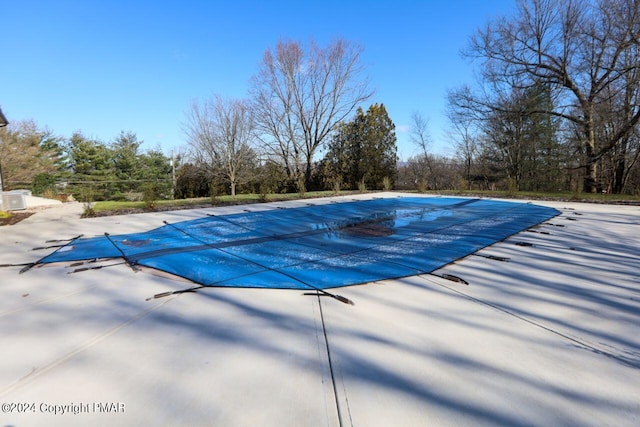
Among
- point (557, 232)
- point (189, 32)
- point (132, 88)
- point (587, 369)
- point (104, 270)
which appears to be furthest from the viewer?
point (132, 88)

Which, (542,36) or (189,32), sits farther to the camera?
(542,36)

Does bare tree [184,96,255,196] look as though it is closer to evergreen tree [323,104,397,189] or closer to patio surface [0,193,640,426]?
evergreen tree [323,104,397,189]

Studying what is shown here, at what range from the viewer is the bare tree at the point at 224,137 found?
1207cm

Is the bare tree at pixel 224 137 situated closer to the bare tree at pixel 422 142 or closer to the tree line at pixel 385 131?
the tree line at pixel 385 131

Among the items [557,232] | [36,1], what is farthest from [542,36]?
[36,1]

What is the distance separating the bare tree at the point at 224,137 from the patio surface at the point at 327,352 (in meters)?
10.7

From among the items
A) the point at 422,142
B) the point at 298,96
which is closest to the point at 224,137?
the point at 298,96

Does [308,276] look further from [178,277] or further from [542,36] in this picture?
[542,36]

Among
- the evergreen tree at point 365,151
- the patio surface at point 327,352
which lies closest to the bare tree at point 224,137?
the evergreen tree at point 365,151

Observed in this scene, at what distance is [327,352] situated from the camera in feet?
4.38

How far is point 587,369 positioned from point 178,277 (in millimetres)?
2590

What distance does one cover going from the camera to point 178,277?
2.31 m

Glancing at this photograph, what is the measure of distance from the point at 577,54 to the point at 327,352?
1382cm

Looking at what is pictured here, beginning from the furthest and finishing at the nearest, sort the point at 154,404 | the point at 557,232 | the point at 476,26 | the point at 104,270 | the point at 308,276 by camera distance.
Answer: the point at 476,26
the point at 557,232
the point at 104,270
the point at 308,276
the point at 154,404
